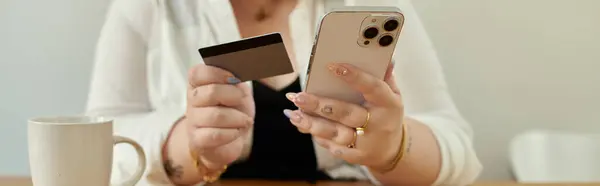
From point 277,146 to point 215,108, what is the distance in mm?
248

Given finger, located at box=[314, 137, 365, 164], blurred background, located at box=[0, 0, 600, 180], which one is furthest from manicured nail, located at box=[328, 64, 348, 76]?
blurred background, located at box=[0, 0, 600, 180]

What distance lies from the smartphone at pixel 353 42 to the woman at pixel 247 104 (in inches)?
5.2

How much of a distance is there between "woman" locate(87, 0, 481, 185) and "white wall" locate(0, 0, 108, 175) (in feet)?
0.58

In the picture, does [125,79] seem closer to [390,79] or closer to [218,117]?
[218,117]

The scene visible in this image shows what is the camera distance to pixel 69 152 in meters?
0.55

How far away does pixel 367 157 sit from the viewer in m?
0.70

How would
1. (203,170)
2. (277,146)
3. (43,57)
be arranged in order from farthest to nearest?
(43,57) → (277,146) → (203,170)

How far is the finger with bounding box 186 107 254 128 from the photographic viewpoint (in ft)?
2.25

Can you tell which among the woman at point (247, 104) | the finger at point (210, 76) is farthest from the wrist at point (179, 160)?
the finger at point (210, 76)

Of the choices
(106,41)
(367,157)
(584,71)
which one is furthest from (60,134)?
(584,71)

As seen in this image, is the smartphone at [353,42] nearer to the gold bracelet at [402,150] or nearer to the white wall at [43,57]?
the gold bracelet at [402,150]

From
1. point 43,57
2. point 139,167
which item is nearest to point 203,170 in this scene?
point 139,167

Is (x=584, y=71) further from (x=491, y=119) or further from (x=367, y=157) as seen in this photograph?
(x=367, y=157)

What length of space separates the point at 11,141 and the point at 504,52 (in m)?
0.93
